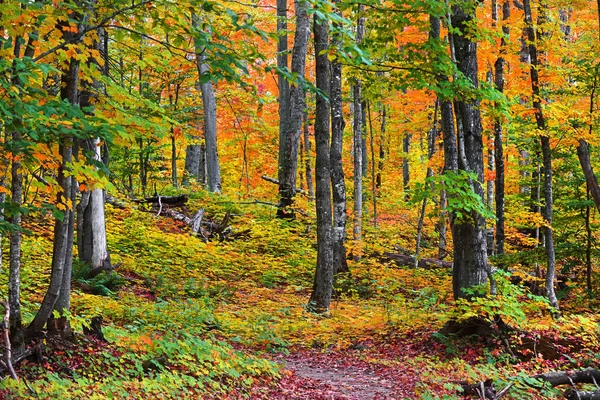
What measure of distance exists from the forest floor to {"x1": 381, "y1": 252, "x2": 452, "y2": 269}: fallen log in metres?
0.72

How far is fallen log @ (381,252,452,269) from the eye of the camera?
15.6 meters

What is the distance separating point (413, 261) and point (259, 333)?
27.4 ft

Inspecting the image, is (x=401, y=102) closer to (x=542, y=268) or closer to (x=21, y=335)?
(x=542, y=268)

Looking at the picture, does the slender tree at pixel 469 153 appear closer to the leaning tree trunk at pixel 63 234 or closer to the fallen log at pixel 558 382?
the fallen log at pixel 558 382

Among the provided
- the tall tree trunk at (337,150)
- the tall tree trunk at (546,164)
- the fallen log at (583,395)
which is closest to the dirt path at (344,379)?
the fallen log at (583,395)

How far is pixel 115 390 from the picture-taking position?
178 inches

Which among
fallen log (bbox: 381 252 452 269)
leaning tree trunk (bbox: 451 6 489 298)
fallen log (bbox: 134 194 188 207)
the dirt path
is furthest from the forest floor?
fallen log (bbox: 134 194 188 207)

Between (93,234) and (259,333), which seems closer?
(259,333)

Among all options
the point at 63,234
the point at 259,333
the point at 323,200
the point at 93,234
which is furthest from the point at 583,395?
the point at 93,234

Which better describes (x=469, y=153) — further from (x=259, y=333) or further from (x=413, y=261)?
(x=413, y=261)

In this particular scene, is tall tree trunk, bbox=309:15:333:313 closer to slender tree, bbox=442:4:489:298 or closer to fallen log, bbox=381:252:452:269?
slender tree, bbox=442:4:489:298

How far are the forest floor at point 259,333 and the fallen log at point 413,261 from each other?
0.72 m

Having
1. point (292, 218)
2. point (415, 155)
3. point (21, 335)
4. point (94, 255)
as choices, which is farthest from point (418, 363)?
point (415, 155)

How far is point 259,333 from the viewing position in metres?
8.59
